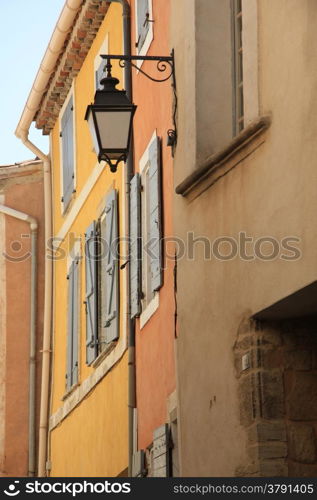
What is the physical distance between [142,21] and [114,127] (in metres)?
3.60

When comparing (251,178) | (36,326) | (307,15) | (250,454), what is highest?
(36,326)

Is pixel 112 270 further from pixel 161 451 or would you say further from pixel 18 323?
pixel 18 323

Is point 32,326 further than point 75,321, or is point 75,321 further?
point 32,326

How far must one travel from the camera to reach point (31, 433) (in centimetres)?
1858

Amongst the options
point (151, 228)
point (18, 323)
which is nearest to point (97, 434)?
point (151, 228)

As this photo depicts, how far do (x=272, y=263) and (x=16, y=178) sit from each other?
40.1 feet

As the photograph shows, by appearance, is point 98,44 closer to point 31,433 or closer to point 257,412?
point 31,433

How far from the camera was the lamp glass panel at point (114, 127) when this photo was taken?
987 centimetres

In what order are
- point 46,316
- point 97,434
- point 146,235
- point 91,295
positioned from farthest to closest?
point 46,316, point 91,295, point 97,434, point 146,235

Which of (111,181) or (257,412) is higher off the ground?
(111,181)

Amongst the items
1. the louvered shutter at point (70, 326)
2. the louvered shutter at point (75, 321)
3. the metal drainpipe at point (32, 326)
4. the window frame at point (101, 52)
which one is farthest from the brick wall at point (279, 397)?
the metal drainpipe at point (32, 326)

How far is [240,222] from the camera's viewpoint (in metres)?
8.20

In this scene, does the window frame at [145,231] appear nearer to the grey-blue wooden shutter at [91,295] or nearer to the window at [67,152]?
the grey-blue wooden shutter at [91,295]

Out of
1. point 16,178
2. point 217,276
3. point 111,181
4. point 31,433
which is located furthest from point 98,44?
point 217,276
